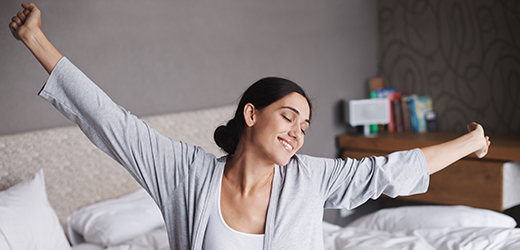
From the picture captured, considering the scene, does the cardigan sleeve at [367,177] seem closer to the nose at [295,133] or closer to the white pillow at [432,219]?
the nose at [295,133]

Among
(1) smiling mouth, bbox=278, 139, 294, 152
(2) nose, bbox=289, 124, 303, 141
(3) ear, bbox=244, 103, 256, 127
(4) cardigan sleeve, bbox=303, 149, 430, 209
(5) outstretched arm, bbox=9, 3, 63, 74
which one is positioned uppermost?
(5) outstretched arm, bbox=9, 3, 63, 74

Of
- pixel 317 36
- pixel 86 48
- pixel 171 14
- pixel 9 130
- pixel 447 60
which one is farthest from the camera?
pixel 447 60

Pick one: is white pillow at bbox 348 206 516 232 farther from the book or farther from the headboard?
the book

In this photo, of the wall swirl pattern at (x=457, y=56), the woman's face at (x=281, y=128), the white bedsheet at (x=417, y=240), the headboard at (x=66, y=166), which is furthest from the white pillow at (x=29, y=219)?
the wall swirl pattern at (x=457, y=56)

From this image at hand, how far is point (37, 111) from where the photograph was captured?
187 centimetres

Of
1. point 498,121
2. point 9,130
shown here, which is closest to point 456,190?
point 498,121

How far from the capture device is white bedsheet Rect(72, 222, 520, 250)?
1.64 metres

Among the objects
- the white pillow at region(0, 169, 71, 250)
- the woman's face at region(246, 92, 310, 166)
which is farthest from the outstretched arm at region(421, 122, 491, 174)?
the white pillow at region(0, 169, 71, 250)

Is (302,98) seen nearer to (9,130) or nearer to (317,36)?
(9,130)

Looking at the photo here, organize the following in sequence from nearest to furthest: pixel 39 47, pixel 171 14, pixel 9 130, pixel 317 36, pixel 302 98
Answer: pixel 39 47, pixel 302 98, pixel 9 130, pixel 171 14, pixel 317 36

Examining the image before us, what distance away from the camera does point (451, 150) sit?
128 centimetres

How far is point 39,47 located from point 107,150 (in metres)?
0.28

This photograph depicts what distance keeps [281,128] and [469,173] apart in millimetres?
2188

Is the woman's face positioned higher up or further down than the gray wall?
further down
